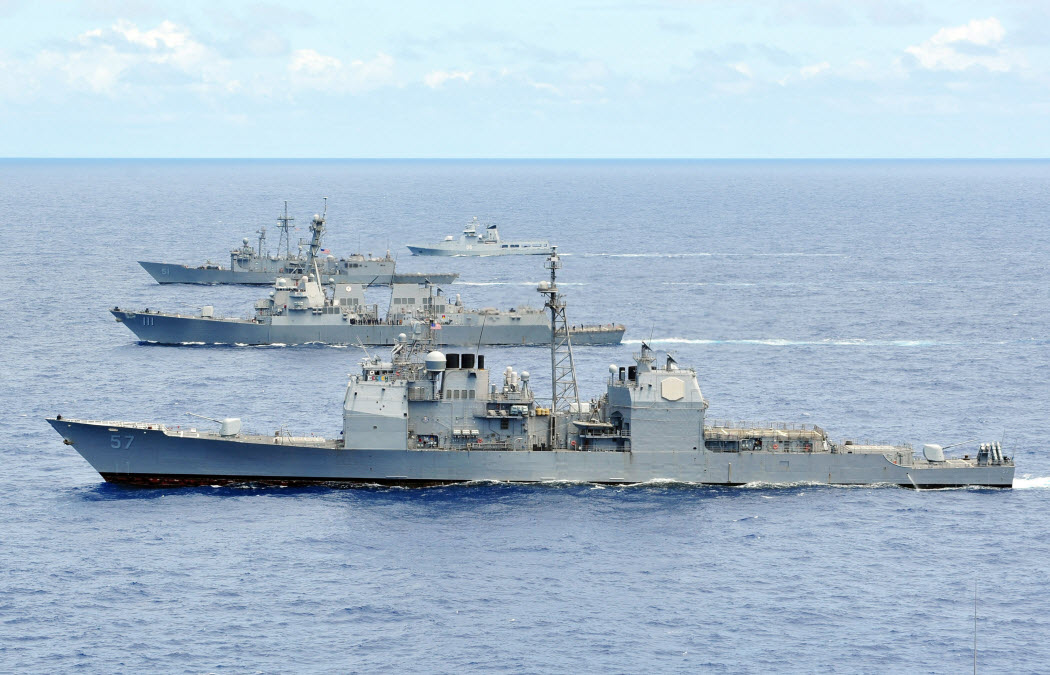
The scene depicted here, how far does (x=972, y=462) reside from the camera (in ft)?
196

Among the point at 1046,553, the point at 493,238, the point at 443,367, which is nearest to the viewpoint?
the point at 1046,553

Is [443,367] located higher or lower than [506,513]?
higher

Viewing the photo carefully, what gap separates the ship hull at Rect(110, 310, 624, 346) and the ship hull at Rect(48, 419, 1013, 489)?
40.5 m

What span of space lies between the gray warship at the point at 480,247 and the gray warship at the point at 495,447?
353 ft

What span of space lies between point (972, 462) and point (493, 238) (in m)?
112

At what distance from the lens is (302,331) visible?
3927 inches

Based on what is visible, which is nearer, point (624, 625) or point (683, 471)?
point (624, 625)

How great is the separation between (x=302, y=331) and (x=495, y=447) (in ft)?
143

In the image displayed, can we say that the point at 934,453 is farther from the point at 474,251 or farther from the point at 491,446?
the point at 474,251

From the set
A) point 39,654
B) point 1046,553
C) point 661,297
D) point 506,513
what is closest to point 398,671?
point 39,654

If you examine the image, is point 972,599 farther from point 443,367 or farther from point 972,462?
point 443,367

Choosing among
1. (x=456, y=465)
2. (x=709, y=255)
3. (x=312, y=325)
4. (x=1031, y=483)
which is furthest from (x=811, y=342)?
(x=709, y=255)

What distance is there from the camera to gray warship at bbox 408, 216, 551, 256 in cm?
16700

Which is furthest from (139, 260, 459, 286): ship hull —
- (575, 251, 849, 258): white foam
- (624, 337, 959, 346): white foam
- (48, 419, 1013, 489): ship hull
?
(48, 419, 1013, 489): ship hull
